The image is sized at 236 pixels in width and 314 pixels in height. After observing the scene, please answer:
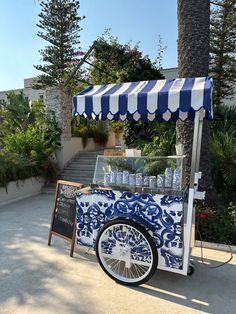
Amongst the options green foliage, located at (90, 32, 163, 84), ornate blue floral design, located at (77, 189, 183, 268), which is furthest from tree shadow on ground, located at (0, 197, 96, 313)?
green foliage, located at (90, 32, 163, 84)

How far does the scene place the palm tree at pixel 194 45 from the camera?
4.38 m

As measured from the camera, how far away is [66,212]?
3.79 m

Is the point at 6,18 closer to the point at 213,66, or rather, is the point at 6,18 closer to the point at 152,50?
the point at 152,50

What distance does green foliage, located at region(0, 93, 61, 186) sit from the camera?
725 cm

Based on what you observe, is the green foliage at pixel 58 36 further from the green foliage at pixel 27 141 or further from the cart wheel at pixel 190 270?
the cart wheel at pixel 190 270

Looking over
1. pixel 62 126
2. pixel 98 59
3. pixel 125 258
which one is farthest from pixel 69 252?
pixel 98 59

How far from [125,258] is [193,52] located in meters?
3.47

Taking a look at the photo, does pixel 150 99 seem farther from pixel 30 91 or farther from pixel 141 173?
pixel 30 91

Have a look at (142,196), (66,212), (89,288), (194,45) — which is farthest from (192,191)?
(194,45)

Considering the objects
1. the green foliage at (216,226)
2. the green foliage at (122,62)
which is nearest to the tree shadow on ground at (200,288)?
the green foliage at (216,226)

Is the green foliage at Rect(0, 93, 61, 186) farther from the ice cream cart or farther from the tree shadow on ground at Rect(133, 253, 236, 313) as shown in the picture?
the tree shadow on ground at Rect(133, 253, 236, 313)

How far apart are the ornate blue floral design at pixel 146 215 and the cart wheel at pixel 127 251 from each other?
0.02 metres

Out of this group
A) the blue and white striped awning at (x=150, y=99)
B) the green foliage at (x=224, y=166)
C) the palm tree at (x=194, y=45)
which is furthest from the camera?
the green foliage at (x=224, y=166)

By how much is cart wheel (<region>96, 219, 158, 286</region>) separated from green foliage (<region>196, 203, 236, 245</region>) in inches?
53.5
